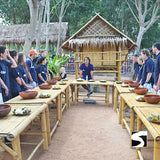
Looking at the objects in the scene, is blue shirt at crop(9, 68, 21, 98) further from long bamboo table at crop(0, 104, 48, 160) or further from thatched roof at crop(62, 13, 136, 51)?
thatched roof at crop(62, 13, 136, 51)

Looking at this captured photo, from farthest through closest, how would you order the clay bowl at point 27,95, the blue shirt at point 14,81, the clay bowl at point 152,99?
the blue shirt at point 14,81 → the clay bowl at point 27,95 → the clay bowl at point 152,99

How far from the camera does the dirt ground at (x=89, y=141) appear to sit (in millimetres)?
2957

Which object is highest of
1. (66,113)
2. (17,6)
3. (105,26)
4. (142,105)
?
(17,6)

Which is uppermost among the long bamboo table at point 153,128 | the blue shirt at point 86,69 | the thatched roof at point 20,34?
the thatched roof at point 20,34

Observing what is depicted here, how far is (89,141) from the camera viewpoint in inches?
137

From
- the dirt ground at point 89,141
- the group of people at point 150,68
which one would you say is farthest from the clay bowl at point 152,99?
the group of people at point 150,68

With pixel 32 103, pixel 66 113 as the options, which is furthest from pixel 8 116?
pixel 66 113

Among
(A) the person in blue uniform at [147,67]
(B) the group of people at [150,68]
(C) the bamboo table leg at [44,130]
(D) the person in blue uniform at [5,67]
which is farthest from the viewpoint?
(A) the person in blue uniform at [147,67]

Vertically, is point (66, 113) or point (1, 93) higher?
point (1, 93)

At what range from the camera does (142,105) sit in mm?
2750

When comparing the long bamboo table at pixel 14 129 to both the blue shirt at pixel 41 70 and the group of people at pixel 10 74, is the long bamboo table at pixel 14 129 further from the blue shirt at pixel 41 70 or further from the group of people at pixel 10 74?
the blue shirt at pixel 41 70

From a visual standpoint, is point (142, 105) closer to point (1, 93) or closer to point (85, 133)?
point (85, 133)

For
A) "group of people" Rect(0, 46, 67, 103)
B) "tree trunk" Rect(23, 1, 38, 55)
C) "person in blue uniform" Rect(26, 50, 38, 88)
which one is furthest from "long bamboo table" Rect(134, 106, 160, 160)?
"tree trunk" Rect(23, 1, 38, 55)

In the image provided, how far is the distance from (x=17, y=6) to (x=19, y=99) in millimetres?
15153
